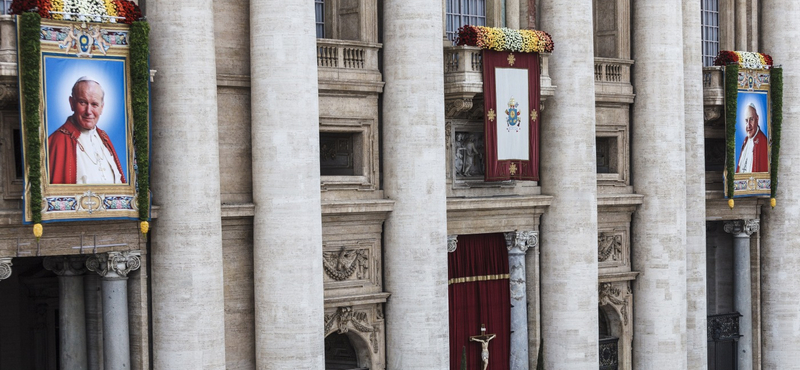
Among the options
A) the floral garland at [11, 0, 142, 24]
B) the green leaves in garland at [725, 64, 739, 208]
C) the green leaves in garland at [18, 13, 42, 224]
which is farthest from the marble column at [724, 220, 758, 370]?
the green leaves in garland at [18, 13, 42, 224]

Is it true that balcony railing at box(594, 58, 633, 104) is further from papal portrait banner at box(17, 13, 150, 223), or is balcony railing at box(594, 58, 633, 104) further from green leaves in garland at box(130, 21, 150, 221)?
papal portrait banner at box(17, 13, 150, 223)

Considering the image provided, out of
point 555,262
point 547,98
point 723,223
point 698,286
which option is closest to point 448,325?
point 555,262

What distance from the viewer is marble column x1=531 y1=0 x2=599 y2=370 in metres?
Result: 35.8

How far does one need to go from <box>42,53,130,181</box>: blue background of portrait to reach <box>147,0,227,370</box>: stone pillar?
92cm

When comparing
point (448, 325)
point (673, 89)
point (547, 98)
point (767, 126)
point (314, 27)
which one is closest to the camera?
point (314, 27)

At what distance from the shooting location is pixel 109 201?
27234mm

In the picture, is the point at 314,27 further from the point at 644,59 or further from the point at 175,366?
the point at 644,59

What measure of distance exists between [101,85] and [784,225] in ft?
75.2

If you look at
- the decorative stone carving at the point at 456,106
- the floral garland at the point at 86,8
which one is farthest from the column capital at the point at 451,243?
the floral garland at the point at 86,8

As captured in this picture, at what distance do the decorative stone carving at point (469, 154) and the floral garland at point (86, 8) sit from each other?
10011 millimetres

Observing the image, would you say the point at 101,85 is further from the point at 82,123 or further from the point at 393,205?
the point at 393,205

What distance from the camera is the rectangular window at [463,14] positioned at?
35.0m

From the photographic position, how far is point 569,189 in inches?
1411

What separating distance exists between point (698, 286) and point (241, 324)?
14.9 m
